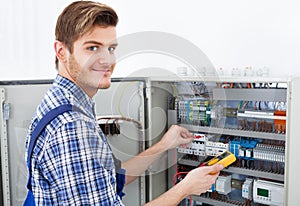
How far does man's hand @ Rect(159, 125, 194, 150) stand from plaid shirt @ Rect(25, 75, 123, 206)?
2.12 ft

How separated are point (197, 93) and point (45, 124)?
3.09 feet

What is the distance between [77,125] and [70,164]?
0.33 feet

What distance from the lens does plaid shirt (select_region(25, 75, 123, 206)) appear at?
0.86m

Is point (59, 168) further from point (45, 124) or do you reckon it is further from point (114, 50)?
point (114, 50)

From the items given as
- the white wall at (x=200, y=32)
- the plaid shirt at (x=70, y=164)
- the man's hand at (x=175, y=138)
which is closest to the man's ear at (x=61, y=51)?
the plaid shirt at (x=70, y=164)

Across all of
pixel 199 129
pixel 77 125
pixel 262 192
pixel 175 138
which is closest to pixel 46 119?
pixel 77 125

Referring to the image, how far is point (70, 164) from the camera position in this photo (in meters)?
0.86

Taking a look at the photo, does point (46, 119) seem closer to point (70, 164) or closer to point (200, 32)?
point (70, 164)

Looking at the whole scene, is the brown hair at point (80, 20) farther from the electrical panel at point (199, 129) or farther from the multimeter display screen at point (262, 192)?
the multimeter display screen at point (262, 192)

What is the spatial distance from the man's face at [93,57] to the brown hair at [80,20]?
16mm

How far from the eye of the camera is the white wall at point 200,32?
1.82 metres

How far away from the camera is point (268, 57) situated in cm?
187

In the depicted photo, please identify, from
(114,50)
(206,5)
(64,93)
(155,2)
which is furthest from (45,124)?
(155,2)

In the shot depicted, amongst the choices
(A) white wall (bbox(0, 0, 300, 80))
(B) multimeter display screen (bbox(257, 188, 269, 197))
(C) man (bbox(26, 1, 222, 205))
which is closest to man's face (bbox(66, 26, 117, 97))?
(C) man (bbox(26, 1, 222, 205))
